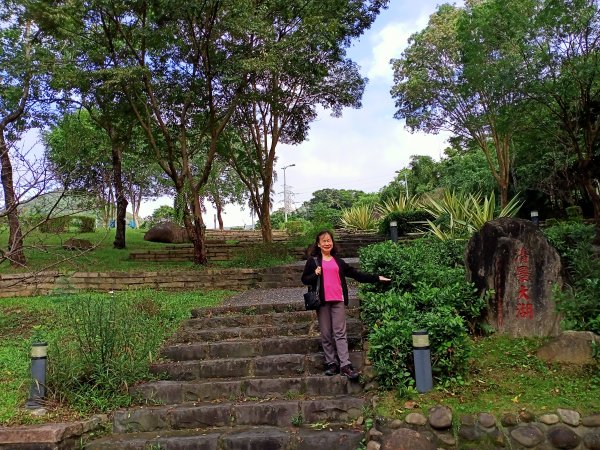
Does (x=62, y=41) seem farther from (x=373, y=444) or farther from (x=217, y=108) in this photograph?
(x=373, y=444)

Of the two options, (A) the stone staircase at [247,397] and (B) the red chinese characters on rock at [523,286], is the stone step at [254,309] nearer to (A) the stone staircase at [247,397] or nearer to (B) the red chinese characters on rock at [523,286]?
(A) the stone staircase at [247,397]

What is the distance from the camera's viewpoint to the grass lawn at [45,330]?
4750mm

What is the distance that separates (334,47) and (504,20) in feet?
13.5

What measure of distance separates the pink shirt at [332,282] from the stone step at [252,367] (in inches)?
32.0

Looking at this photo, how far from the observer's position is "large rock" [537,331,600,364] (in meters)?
4.52

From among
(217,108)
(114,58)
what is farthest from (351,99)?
(114,58)

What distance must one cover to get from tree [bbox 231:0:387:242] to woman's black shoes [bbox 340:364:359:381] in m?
6.39

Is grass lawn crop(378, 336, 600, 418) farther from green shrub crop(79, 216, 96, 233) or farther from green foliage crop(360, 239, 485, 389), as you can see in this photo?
green shrub crop(79, 216, 96, 233)

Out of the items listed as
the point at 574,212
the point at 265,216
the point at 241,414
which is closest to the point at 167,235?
the point at 265,216

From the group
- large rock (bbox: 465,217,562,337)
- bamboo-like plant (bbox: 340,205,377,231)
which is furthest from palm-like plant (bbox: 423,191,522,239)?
bamboo-like plant (bbox: 340,205,377,231)

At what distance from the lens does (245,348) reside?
5855mm

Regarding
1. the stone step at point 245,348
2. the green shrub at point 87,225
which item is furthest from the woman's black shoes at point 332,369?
the green shrub at point 87,225

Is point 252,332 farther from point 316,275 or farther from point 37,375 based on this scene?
point 37,375

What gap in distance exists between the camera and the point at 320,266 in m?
5.03
